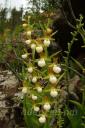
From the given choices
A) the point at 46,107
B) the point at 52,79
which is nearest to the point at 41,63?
the point at 52,79

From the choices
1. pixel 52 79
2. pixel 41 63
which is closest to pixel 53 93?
pixel 52 79

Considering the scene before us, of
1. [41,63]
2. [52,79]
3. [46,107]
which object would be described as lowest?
[46,107]

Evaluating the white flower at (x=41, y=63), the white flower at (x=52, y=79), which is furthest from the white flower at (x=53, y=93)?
the white flower at (x=41, y=63)

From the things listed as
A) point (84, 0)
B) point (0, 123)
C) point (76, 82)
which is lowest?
point (0, 123)

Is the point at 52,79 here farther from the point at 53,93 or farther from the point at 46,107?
the point at 46,107

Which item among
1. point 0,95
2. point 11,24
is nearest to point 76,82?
point 0,95

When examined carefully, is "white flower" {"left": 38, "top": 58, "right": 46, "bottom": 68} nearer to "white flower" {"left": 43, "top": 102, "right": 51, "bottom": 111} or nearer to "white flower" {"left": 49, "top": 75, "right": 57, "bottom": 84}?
"white flower" {"left": 49, "top": 75, "right": 57, "bottom": 84}

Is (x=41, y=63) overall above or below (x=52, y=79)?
above

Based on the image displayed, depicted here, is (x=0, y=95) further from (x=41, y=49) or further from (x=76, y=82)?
(x=41, y=49)

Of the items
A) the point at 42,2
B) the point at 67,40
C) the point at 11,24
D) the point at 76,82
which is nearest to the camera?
the point at 76,82

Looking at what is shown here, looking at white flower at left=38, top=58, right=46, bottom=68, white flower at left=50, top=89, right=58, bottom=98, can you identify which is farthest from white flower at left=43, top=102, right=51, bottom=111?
white flower at left=38, top=58, right=46, bottom=68

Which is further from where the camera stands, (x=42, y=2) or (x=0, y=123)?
(x=42, y=2)
